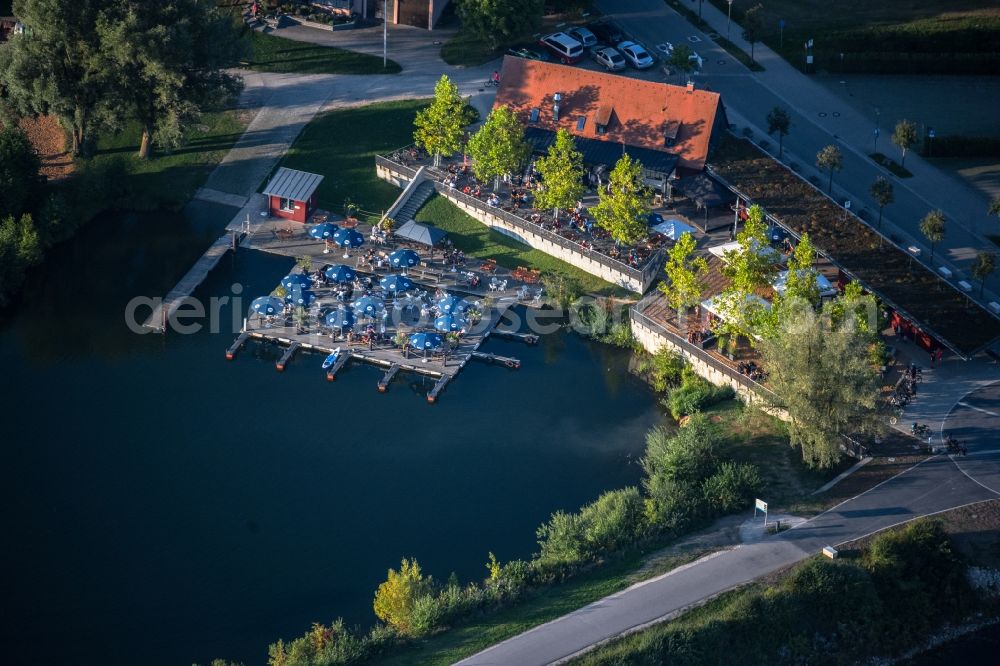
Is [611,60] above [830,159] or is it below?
above

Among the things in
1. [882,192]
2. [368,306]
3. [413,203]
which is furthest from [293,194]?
[882,192]

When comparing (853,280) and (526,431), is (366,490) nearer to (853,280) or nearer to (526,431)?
(526,431)

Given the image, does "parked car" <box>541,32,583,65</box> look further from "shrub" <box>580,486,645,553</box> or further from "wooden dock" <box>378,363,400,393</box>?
"shrub" <box>580,486,645,553</box>

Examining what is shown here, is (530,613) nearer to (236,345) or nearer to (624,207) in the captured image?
(236,345)

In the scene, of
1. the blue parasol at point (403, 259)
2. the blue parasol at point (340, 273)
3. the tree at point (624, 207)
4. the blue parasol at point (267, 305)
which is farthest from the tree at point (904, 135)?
the blue parasol at point (267, 305)

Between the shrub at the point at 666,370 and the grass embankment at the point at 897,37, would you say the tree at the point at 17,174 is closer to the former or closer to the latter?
the shrub at the point at 666,370
